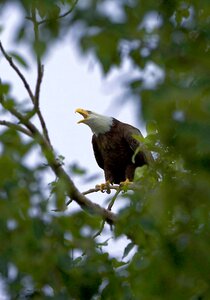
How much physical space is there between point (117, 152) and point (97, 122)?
→ 67 centimetres

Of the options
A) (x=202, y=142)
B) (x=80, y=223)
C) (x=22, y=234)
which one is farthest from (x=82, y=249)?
(x=202, y=142)

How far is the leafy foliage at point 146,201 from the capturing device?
1.44 m

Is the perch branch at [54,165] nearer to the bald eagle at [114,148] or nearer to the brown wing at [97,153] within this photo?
the bald eagle at [114,148]

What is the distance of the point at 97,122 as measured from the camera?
8836 mm

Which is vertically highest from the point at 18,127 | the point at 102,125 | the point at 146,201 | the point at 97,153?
the point at 102,125

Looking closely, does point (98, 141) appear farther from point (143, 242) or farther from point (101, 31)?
point (101, 31)

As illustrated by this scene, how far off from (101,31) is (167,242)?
1.93 feet

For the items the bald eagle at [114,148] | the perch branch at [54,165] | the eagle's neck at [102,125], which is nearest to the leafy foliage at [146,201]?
the perch branch at [54,165]

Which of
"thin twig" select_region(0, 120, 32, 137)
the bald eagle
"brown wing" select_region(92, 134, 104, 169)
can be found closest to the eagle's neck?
the bald eagle

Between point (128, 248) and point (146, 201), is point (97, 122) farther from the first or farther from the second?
point (146, 201)

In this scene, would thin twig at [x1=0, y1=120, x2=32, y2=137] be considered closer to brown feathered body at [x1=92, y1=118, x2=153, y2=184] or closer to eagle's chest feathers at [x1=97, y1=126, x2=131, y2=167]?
brown feathered body at [x1=92, y1=118, x2=153, y2=184]

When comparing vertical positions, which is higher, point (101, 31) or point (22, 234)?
point (101, 31)

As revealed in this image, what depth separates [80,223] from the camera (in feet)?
6.09

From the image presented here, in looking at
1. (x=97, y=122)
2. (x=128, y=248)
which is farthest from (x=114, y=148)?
(x=128, y=248)
